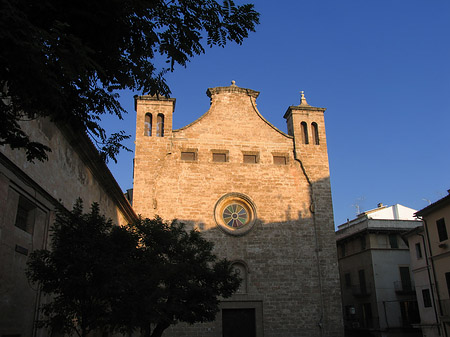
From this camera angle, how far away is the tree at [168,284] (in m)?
8.86

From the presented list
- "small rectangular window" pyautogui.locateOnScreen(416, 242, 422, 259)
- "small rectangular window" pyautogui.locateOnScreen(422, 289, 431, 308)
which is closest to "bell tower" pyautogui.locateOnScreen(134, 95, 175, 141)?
"small rectangular window" pyautogui.locateOnScreen(416, 242, 422, 259)

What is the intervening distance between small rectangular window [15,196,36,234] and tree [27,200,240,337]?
81cm

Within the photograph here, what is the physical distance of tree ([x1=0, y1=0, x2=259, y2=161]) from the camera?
3.74m

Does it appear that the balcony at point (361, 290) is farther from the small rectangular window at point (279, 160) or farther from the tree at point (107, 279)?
the tree at point (107, 279)

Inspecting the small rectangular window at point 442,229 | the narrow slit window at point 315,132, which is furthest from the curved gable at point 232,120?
the small rectangular window at point 442,229

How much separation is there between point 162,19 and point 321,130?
64.1 feet

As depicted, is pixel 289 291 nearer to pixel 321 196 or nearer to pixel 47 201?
pixel 321 196

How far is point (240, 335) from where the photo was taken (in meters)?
19.8

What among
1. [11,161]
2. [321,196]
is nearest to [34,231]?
[11,161]

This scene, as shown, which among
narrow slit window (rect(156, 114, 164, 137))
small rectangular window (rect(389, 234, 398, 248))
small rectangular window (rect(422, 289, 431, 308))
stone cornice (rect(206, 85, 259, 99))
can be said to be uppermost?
stone cornice (rect(206, 85, 259, 99))

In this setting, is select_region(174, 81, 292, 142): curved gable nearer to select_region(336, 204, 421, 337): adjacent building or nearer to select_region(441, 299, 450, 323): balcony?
select_region(336, 204, 421, 337): adjacent building

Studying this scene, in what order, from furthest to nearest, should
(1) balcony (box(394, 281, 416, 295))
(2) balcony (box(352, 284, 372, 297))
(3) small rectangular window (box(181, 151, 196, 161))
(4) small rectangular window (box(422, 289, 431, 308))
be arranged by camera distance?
(2) balcony (box(352, 284, 372, 297)), (1) balcony (box(394, 281, 416, 295)), (3) small rectangular window (box(181, 151, 196, 161)), (4) small rectangular window (box(422, 289, 431, 308))

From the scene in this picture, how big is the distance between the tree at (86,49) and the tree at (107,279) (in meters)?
3.10

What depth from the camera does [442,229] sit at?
20.5 m
